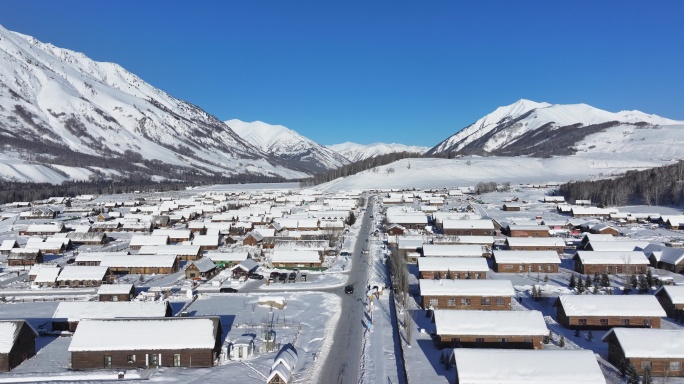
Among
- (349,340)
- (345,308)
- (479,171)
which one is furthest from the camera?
(479,171)

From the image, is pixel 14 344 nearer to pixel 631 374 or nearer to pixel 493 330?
pixel 493 330

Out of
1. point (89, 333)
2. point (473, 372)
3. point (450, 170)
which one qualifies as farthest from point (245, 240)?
point (450, 170)

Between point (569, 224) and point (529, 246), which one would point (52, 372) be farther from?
point (569, 224)

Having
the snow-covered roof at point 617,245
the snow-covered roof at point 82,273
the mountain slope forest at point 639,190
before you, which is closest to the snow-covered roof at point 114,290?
the snow-covered roof at point 82,273

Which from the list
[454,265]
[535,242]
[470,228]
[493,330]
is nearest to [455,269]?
[454,265]

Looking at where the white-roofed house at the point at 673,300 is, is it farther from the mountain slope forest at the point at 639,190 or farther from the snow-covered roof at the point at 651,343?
the mountain slope forest at the point at 639,190

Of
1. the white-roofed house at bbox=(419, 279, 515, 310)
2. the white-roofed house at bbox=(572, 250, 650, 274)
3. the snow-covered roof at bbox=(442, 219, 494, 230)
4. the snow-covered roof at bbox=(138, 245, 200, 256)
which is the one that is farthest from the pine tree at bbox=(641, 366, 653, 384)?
the snow-covered roof at bbox=(442, 219, 494, 230)
